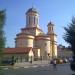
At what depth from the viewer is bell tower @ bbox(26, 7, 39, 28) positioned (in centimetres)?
10194

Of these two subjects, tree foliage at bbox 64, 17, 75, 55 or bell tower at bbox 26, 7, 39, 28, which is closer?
tree foliage at bbox 64, 17, 75, 55

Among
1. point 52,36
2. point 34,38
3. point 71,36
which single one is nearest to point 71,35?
point 71,36

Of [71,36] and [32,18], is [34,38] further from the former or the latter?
[71,36]

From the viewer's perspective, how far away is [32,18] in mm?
101750

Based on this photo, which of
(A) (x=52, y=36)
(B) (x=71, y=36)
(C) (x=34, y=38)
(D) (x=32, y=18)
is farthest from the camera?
(A) (x=52, y=36)

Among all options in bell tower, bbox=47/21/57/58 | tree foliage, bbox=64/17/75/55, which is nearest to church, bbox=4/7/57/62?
Answer: bell tower, bbox=47/21/57/58

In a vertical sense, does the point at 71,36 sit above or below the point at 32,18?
below

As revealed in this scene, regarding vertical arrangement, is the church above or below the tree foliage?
above

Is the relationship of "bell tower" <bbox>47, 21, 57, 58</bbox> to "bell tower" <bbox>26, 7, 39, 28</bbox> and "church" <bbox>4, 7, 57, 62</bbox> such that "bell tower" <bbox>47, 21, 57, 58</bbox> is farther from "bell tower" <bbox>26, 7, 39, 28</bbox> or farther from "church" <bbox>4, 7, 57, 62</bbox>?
"bell tower" <bbox>26, 7, 39, 28</bbox>

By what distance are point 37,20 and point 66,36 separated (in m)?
78.3

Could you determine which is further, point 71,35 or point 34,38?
point 34,38

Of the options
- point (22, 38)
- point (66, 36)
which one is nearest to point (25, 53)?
point (22, 38)

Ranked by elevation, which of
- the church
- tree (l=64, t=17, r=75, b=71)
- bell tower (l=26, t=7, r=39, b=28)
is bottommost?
tree (l=64, t=17, r=75, b=71)

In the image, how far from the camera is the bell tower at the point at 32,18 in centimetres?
10194
